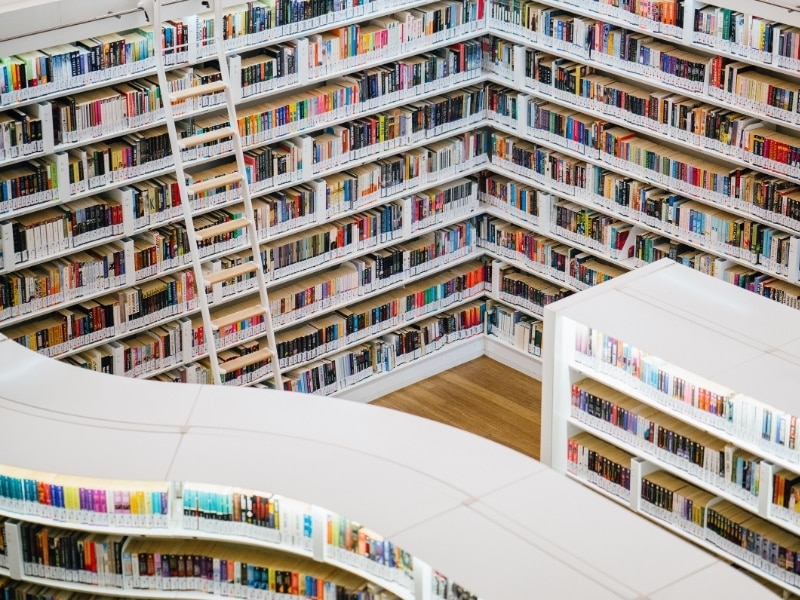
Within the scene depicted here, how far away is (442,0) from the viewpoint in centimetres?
1035

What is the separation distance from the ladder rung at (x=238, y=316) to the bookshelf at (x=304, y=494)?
2.05 metres

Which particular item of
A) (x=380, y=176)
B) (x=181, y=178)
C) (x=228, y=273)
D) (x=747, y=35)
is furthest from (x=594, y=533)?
(x=380, y=176)

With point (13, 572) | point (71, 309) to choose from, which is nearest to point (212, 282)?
point (71, 309)

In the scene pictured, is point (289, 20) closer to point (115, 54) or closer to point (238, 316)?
point (115, 54)

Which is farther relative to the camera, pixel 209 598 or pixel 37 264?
pixel 37 264

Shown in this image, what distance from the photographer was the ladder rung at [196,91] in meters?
8.63

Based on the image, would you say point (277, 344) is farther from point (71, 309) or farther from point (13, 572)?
point (13, 572)

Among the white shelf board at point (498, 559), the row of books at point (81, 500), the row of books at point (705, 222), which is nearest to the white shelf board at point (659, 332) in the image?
the row of books at point (705, 222)

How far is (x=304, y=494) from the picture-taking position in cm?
616

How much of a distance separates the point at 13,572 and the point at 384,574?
1.83 metres

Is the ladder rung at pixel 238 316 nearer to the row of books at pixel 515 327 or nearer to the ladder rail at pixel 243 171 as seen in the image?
the ladder rail at pixel 243 171

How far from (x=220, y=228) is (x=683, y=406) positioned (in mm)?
2870

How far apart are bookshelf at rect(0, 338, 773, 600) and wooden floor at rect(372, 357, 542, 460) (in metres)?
3.77

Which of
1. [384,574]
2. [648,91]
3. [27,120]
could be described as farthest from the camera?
[648,91]
